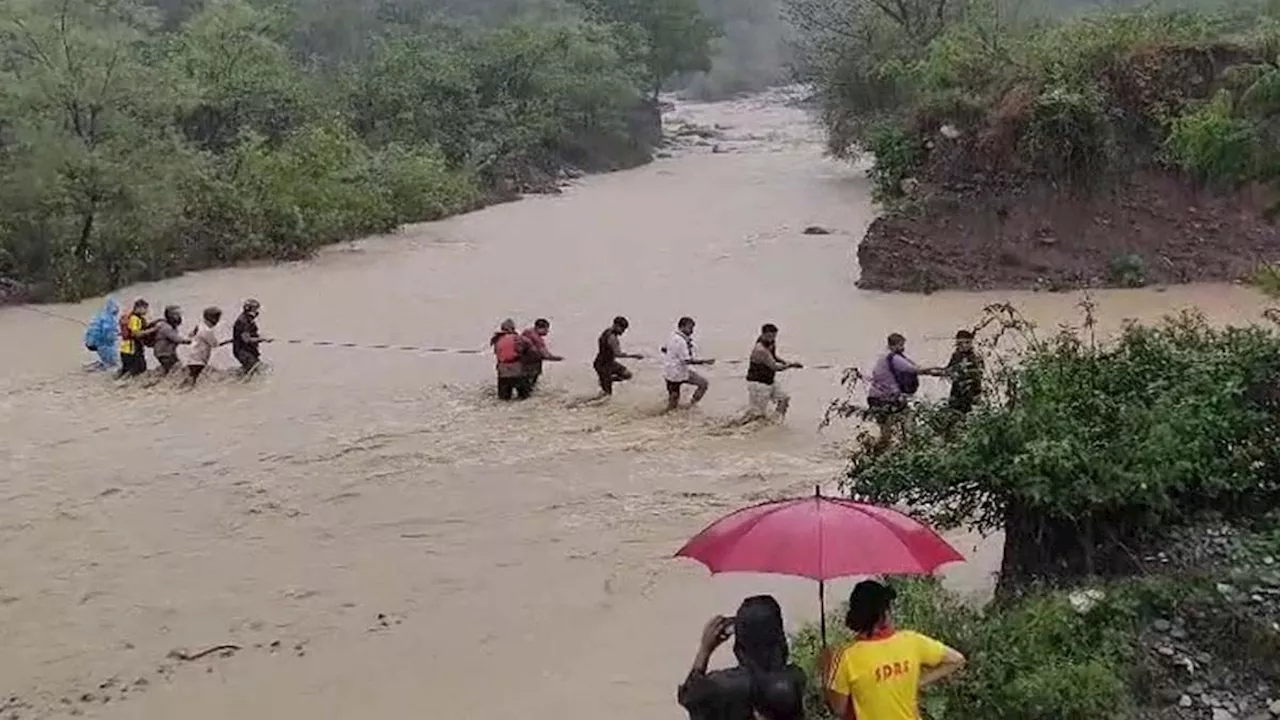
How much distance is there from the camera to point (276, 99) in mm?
35031

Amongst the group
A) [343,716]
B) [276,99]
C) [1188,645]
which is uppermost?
[276,99]

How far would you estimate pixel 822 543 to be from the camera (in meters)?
→ 5.36

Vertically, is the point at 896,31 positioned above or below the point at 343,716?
above

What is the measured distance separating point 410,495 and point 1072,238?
12.7 metres

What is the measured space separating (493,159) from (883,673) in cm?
3594

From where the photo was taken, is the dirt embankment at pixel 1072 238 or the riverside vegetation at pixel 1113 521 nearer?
the riverside vegetation at pixel 1113 521

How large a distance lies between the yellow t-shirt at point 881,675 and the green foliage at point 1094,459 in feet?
9.50

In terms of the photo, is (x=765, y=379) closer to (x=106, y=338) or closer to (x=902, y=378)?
(x=902, y=378)

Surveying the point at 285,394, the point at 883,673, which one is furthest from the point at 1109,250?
the point at 883,673

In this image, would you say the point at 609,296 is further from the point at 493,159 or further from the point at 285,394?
the point at 493,159

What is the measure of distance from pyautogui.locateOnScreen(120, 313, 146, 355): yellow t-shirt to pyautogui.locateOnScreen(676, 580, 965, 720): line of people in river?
13949 millimetres

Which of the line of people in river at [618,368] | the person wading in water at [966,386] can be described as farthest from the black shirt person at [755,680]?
the line of people in river at [618,368]

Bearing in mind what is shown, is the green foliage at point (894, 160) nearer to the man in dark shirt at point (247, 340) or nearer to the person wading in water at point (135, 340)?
the man in dark shirt at point (247, 340)

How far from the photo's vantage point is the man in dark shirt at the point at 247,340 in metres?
17.5
